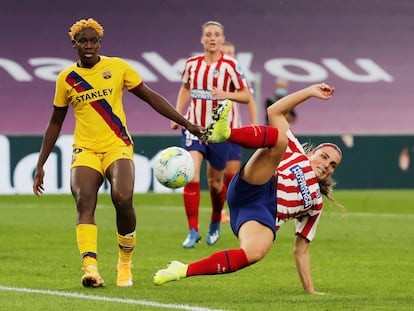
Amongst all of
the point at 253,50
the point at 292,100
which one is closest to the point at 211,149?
the point at 292,100

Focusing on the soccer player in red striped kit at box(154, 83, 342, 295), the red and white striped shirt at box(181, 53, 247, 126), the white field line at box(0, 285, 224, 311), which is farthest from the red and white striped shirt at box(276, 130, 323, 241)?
the red and white striped shirt at box(181, 53, 247, 126)

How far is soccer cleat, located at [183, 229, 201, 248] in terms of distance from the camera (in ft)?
39.4

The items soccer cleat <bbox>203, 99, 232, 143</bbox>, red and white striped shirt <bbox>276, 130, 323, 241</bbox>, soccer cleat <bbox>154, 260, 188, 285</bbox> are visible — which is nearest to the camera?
soccer cleat <bbox>154, 260, 188, 285</bbox>

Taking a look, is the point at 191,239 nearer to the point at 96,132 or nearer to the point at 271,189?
the point at 96,132

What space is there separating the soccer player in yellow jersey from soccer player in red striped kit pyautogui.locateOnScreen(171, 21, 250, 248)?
3679 mm

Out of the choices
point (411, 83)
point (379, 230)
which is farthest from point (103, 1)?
point (379, 230)

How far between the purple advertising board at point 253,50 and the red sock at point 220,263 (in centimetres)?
1814

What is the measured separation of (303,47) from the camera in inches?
1083

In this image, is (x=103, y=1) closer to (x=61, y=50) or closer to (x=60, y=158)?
(x=61, y=50)

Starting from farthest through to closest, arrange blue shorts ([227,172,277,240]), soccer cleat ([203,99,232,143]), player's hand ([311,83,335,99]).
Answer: blue shorts ([227,172,277,240])
player's hand ([311,83,335,99])
soccer cleat ([203,99,232,143])

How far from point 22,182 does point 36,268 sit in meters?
9.72

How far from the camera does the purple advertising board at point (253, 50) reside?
1015 inches

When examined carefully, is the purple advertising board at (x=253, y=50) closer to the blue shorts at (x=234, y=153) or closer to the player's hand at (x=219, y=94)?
the blue shorts at (x=234, y=153)

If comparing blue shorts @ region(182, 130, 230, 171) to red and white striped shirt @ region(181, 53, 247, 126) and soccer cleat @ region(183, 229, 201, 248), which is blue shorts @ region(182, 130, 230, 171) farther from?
soccer cleat @ region(183, 229, 201, 248)
